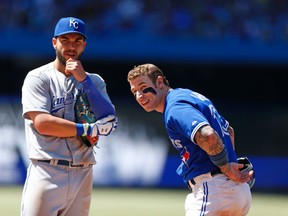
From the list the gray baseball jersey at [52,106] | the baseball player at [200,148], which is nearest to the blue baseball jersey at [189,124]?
the baseball player at [200,148]

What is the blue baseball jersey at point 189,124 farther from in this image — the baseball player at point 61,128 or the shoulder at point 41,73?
the shoulder at point 41,73

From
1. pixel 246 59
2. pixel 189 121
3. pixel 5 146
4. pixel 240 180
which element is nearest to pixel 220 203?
pixel 240 180

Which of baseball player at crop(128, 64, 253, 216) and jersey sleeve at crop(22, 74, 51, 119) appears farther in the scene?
jersey sleeve at crop(22, 74, 51, 119)

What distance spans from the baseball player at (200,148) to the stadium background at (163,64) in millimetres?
10976

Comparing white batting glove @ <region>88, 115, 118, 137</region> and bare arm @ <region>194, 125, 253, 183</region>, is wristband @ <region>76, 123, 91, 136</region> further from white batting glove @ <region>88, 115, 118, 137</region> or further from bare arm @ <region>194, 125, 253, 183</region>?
bare arm @ <region>194, 125, 253, 183</region>

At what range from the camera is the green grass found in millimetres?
12602

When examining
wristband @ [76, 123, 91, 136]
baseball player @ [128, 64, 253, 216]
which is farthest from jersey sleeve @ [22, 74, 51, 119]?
baseball player @ [128, 64, 253, 216]

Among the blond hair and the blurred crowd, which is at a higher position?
the blurred crowd

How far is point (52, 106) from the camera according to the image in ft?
20.7

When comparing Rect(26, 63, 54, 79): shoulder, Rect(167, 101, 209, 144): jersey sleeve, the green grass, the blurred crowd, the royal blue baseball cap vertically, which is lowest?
the green grass

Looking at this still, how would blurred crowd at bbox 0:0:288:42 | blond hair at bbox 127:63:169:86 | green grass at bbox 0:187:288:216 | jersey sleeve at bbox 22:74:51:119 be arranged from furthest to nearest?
blurred crowd at bbox 0:0:288:42 → green grass at bbox 0:187:288:216 → jersey sleeve at bbox 22:74:51:119 → blond hair at bbox 127:63:169:86

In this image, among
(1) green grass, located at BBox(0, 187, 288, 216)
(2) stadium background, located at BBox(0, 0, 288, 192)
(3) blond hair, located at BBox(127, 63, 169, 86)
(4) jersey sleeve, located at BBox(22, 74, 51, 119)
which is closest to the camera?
(3) blond hair, located at BBox(127, 63, 169, 86)

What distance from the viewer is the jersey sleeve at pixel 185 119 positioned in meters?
5.61

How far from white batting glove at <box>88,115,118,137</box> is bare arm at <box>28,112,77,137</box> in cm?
16
